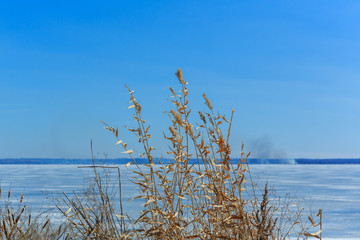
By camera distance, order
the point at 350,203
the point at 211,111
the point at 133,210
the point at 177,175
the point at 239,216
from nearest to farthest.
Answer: the point at 239,216 → the point at 211,111 → the point at 177,175 → the point at 133,210 → the point at 350,203

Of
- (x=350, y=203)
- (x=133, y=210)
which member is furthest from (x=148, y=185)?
(x=350, y=203)

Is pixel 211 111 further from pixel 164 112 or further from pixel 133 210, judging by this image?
pixel 133 210

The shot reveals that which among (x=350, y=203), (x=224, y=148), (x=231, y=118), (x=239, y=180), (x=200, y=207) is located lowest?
(x=350, y=203)

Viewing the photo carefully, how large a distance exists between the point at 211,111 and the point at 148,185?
0.57m

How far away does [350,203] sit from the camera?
11.4 meters

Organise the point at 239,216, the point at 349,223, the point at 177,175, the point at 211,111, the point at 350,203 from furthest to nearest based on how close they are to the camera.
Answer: the point at 350,203, the point at 349,223, the point at 177,175, the point at 211,111, the point at 239,216

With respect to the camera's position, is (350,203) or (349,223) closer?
(349,223)

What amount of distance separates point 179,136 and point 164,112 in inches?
6.7

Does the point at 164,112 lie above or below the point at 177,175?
above

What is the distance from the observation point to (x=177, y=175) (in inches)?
104

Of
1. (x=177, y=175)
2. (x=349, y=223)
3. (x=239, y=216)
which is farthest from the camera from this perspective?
(x=349, y=223)

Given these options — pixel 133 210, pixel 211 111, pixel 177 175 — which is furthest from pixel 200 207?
pixel 133 210

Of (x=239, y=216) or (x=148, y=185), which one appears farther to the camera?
(x=148, y=185)

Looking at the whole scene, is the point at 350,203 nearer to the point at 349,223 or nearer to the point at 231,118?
the point at 349,223
